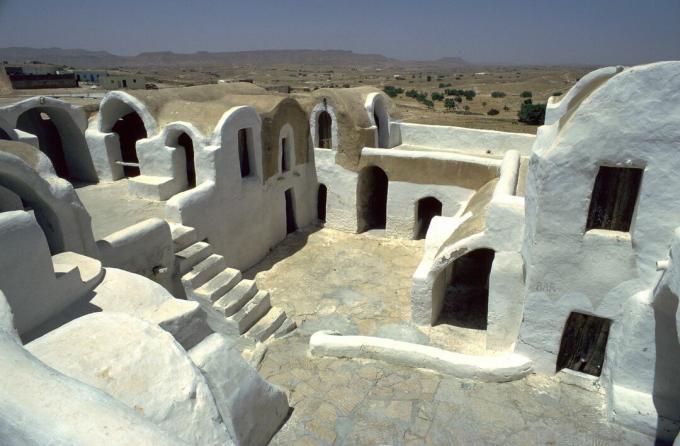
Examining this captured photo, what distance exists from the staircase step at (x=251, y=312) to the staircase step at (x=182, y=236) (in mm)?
1944

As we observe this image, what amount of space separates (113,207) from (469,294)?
9.44 metres

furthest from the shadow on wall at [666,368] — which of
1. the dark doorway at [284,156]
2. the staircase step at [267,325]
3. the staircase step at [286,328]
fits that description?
the dark doorway at [284,156]

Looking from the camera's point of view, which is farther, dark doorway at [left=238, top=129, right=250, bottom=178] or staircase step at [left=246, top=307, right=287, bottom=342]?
dark doorway at [left=238, top=129, right=250, bottom=178]

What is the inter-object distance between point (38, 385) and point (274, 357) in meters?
6.22

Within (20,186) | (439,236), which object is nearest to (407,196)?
(439,236)

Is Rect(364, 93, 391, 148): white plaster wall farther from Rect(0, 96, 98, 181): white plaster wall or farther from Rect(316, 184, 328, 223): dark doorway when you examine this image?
Rect(0, 96, 98, 181): white plaster wall

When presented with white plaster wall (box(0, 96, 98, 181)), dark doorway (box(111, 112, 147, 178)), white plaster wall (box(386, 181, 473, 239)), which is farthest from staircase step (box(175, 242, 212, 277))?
white plaster wall (box(386, 181, 473, 239))

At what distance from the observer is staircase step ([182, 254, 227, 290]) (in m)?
9.16

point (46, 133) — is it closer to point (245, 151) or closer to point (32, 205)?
point (245, 151)

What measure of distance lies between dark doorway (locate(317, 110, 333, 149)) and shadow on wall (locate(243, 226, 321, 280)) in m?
3.12

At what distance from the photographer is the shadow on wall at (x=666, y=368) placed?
5.85m

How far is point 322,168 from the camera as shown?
15789 millimetres

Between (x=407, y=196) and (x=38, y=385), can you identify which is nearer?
(x=38, y=385)

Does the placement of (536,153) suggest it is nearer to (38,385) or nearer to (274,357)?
(274,357)
